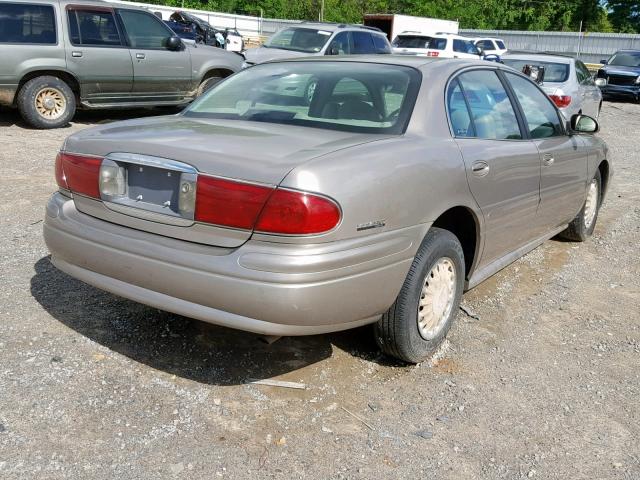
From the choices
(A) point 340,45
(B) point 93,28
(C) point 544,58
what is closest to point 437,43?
(A) point 340,45

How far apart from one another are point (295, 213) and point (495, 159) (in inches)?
63.8

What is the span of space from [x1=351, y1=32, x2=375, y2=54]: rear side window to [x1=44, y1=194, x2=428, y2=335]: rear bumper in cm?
1212

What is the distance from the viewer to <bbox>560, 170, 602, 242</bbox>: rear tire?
5.74 metres

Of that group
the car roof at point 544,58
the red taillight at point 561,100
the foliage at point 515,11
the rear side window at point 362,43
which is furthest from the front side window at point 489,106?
the foliage at point 515,11

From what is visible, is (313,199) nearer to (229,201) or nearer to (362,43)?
(229,201)

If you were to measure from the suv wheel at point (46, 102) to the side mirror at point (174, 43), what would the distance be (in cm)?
175

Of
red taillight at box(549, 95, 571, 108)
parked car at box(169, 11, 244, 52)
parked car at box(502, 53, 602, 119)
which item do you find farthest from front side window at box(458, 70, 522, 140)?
parked car at box(169, 11, 244, 52)

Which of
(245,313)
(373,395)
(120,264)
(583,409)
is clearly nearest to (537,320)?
(583,409)

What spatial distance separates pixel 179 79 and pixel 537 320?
8.35m

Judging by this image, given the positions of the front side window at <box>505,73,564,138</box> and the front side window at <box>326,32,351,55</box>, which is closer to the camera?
the front side window at <box>505,73,564,138</box>

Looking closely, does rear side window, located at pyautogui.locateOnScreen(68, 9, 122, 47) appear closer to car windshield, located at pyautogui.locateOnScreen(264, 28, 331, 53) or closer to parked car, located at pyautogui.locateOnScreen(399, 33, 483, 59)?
car windshield, located at pyautogui.locateOnScreen(264, 28, 331, 53)

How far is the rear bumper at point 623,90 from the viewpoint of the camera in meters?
21.7

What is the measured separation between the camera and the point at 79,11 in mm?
9875

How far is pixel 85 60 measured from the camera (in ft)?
32.2
